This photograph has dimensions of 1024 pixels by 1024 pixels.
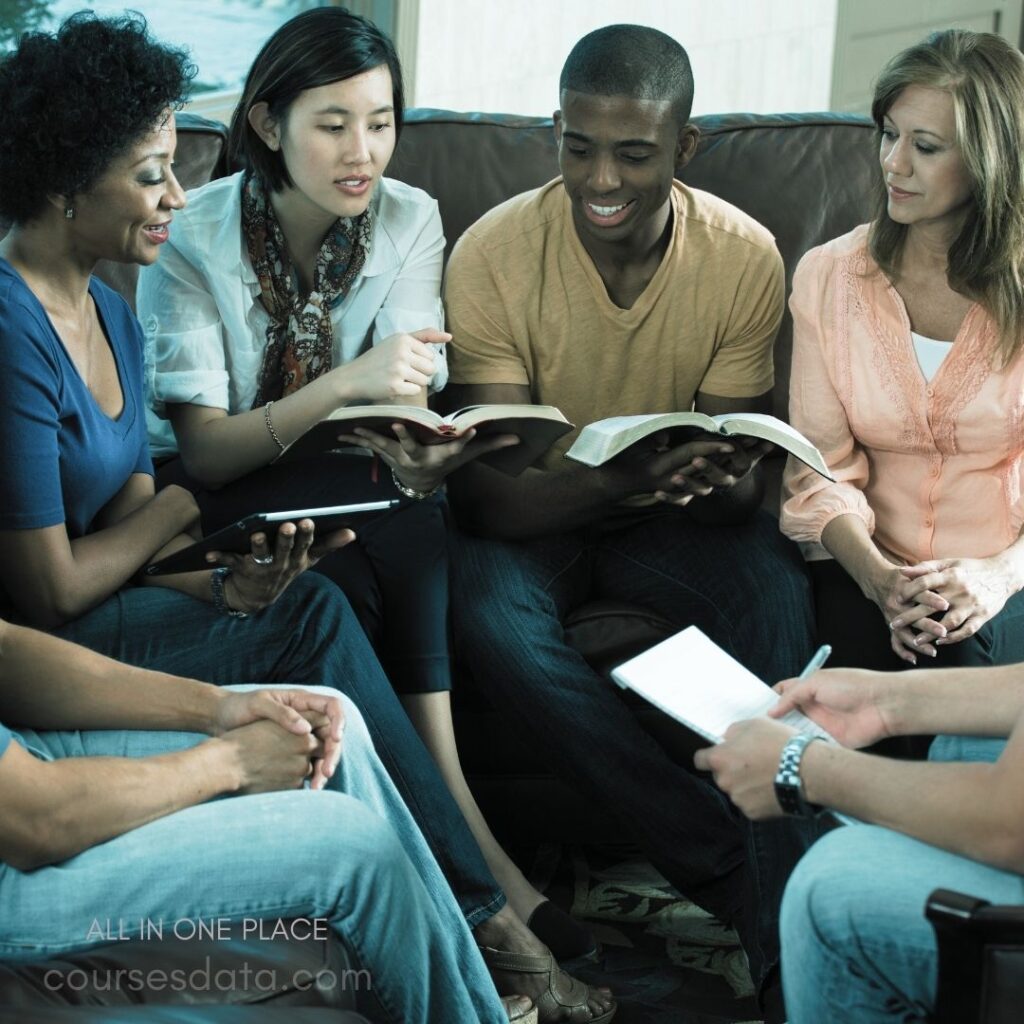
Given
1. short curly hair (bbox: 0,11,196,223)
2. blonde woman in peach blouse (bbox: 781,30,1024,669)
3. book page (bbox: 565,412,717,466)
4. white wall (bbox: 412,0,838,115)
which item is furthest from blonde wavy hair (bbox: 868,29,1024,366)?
white wall (bbox: 412,0,838,115)

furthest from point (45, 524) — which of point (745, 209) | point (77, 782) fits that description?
point (745, 209)

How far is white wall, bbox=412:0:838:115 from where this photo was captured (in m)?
4.37

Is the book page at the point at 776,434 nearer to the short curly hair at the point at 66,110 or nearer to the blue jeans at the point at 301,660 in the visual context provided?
the blue jeans at the point at 301,660

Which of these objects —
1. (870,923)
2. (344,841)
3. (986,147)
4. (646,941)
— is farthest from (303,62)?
(870,923)

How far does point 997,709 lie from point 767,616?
0.59 metres

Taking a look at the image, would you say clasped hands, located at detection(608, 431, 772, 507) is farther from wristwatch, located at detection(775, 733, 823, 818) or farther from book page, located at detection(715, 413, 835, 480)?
wristwatch, located at detection(775, 733, 823, 818)

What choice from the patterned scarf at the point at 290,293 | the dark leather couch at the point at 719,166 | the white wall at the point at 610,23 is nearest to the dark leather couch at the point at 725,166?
the dark leather couch at the point at 719,166

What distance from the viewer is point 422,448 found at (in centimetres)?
197

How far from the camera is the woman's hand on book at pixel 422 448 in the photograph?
1.92 meters

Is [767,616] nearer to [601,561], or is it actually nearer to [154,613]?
[601,561]

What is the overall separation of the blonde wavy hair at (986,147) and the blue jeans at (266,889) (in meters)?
1.28

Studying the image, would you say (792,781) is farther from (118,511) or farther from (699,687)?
(118,511)

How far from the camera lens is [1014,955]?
109 centimetres

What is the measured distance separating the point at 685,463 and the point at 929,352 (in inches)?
19.1
